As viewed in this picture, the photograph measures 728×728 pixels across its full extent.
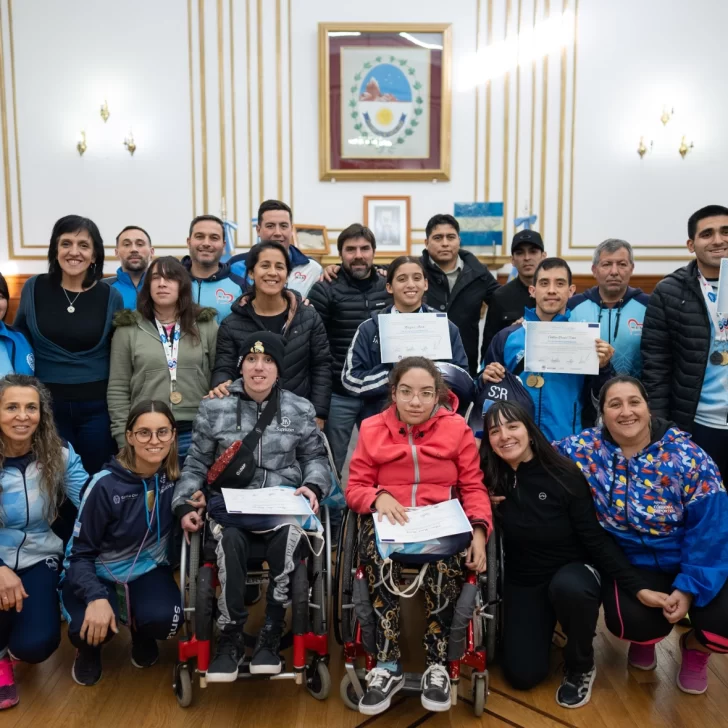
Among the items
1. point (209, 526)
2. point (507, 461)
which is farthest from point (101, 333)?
point (507, 461)

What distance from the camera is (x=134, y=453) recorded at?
7.93ft

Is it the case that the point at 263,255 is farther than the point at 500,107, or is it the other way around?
the point at 500,107

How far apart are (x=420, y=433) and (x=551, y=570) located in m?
0.69

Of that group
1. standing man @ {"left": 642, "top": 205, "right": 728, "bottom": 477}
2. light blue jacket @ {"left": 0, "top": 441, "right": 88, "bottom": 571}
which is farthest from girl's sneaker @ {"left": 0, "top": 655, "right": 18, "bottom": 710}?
standing man @ {"left": 642, "top": 205, "right": 728, "bottom": 477}

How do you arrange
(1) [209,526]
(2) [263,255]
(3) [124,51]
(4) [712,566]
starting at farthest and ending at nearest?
(3) [124,51] → (2) [263,255] → (1) [209,526] → (4) [712,566]

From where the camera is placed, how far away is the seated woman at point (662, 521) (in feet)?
7.09

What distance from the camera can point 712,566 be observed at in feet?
7.05

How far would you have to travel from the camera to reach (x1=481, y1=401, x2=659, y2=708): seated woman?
2252 mm

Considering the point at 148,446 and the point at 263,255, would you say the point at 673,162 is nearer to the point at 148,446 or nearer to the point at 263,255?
the point at 263,255

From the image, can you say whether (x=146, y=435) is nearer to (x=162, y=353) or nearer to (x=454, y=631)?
(x=162, y=353)

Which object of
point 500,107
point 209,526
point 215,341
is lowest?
point 209,526

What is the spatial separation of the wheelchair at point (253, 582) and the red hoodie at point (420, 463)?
0.82ft

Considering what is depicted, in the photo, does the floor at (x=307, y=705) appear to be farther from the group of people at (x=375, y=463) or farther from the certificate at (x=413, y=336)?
the certificate at (x=413, y=336)

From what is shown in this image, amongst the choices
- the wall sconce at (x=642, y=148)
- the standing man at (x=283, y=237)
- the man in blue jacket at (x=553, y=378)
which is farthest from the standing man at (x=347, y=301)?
the wall sconce at (x=642, y=148)
